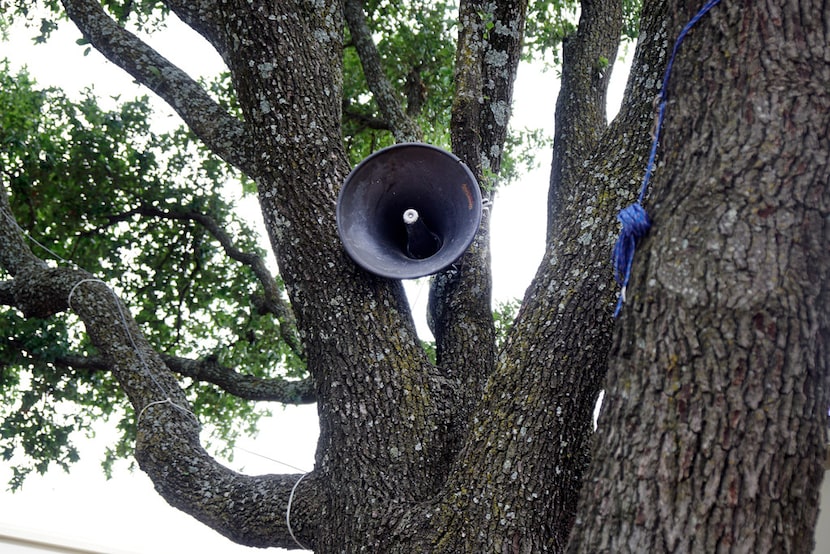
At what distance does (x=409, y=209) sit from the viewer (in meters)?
2.97

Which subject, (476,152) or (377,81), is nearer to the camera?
(476,152)

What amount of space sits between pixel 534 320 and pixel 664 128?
81cm

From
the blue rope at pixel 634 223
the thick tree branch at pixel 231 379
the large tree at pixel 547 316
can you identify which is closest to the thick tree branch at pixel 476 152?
the large tree at pixel 547 316

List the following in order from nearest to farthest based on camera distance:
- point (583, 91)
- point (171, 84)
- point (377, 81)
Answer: point (171, 84) < point (583, 91) < point (377, 81)

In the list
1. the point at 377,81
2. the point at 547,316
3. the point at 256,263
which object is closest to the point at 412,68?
the point at 377,81

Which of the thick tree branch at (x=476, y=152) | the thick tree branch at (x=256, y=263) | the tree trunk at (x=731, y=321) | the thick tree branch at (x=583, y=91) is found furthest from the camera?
the thick tree branch at (x=256, y=263)

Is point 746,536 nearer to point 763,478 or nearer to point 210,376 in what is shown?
point 763,478

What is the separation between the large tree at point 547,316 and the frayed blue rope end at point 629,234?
3 centimetres

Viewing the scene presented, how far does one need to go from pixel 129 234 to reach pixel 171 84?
88.7 inches

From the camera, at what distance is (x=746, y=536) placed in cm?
152

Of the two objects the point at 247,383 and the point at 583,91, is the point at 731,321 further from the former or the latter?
the point at 247,383

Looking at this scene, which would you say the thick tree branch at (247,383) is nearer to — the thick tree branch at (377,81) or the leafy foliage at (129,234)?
the leafy foliage at (129,234)

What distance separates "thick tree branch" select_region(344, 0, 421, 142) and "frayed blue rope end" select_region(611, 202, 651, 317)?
2478 mm

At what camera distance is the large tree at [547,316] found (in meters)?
1.60
